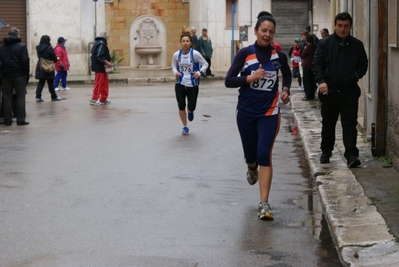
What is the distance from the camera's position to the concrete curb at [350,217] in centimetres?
689

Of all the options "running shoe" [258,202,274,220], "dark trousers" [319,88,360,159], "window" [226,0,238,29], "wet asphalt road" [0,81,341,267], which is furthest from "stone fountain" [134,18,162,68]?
"running shoe" [258,202,274,220]

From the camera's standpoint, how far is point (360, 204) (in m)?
8.78

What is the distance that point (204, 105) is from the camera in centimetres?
2219

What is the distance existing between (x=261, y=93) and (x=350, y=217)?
1.49 meters

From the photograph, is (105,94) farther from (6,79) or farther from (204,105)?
(6,79)

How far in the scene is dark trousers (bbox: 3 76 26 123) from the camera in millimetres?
17859

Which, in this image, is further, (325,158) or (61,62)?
(61,62)

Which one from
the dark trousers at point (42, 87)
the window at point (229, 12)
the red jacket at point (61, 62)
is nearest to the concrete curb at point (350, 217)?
the dark trousers at point (42, 87)

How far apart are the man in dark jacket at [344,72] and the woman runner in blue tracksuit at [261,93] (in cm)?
211

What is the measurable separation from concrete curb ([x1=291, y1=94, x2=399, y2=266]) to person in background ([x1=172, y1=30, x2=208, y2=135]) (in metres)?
3.38

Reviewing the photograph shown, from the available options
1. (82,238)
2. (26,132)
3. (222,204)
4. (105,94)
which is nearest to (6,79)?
(26,132)

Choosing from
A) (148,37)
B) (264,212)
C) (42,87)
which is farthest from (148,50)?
(264,212)

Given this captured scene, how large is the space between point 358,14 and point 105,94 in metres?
7.81

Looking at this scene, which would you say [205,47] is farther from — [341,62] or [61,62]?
[341,62]
